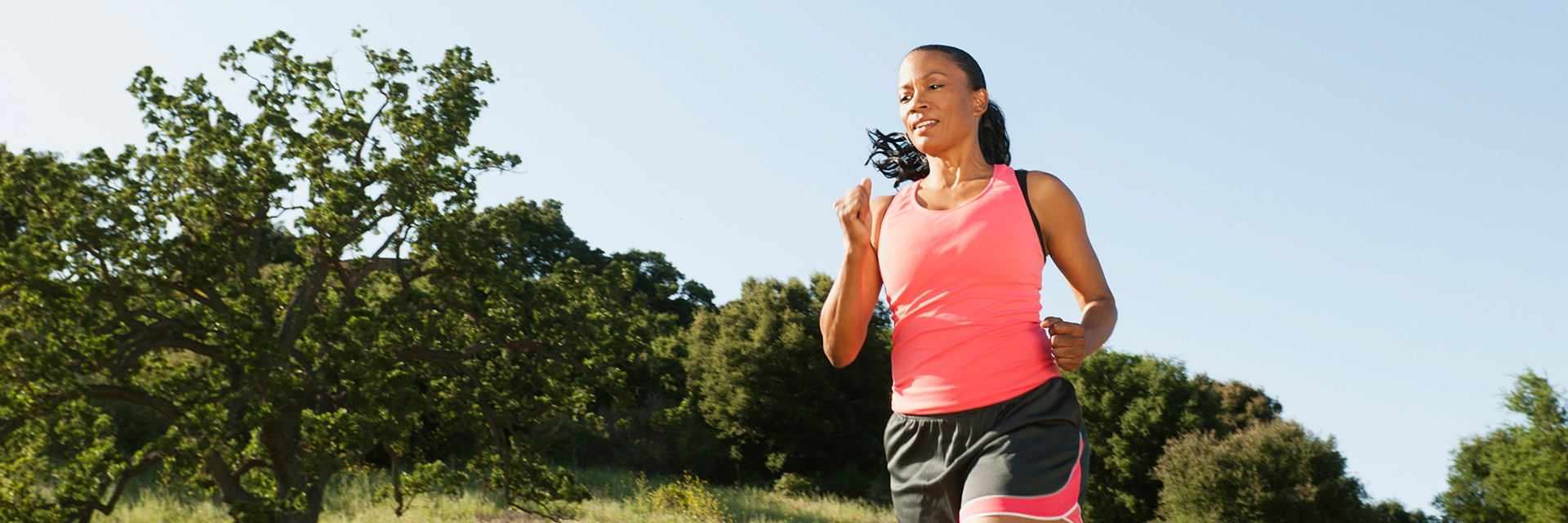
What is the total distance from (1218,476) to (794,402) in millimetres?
11151

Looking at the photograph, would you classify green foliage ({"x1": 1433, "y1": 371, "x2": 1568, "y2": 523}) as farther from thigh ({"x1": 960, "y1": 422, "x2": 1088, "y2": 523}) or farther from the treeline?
thigh ({"x1": 960, "y1": 422, "x2": 1088, "y2": 523})

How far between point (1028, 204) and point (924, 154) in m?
0.55

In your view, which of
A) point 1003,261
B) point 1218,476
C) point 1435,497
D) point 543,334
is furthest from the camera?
point 1435,497

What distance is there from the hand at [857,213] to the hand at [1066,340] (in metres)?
0.46

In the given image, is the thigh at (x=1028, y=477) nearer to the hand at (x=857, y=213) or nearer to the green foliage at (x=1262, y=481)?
the hand at (x=857, y=213)

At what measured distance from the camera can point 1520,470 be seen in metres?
25.3

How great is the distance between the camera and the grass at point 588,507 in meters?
17.9

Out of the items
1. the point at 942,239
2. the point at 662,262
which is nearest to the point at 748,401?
the point at 662,262

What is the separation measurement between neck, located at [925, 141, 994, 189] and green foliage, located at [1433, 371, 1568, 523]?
27.3 m

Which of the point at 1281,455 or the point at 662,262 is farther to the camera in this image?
the point at 662,262

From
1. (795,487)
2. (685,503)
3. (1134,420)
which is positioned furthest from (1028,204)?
(1134,420)

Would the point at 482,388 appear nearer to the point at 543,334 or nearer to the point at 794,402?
the point at 543,334

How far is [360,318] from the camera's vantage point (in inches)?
489

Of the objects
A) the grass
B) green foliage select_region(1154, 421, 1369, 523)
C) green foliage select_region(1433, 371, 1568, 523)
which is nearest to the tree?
the grass
